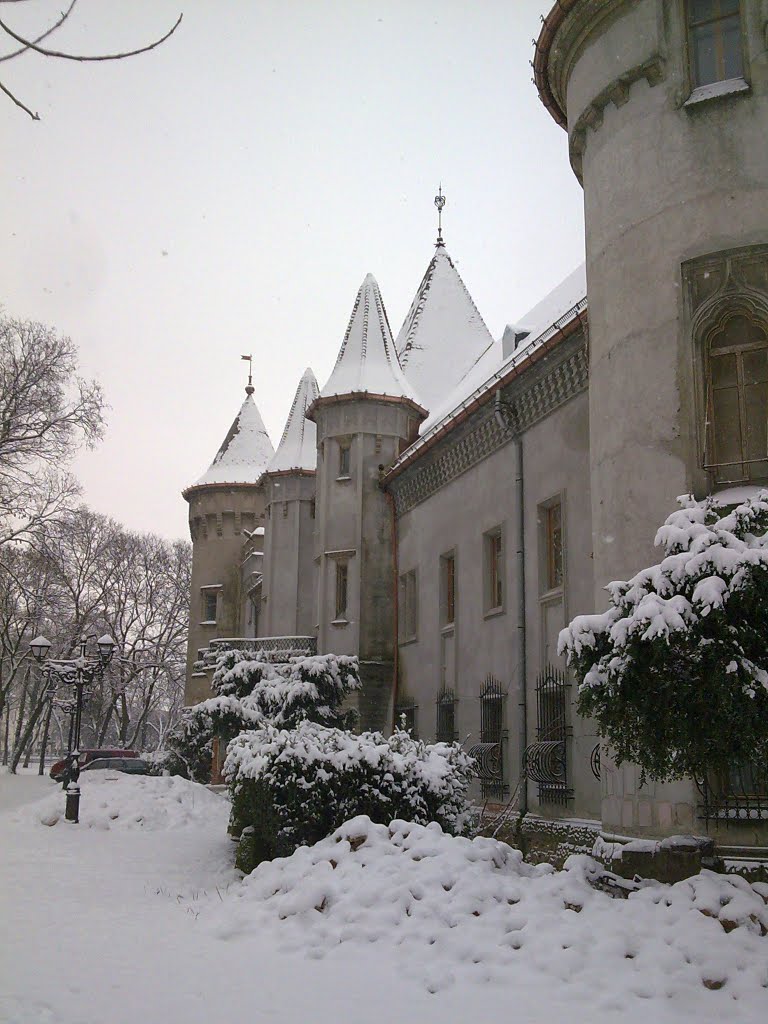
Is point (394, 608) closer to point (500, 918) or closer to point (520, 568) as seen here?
point (520, 568)

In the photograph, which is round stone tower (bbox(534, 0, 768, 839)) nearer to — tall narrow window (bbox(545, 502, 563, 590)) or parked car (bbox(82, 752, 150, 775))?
tall narrow window (bbox(545, 502, 563, 590))

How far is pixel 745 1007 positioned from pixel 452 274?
96.1ft

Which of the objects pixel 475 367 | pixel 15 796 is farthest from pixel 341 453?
pixel 15 796

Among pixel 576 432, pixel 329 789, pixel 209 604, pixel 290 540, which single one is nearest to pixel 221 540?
pixel 209 604

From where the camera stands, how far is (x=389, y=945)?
331 inches

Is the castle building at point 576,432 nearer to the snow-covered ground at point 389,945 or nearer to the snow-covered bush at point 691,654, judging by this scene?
the snow-covered ground at point 389,945

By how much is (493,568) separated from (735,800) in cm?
996

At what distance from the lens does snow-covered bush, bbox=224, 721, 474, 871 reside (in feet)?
42.4

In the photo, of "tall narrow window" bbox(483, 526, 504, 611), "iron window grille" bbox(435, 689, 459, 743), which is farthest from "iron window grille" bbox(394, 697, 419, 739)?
"tall narrow window" bbox(483, 526, 504, 611)

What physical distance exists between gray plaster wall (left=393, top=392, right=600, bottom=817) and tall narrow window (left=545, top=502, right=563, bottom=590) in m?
0.15

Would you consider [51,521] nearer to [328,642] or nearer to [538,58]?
[328,642]

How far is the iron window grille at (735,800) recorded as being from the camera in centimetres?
1087

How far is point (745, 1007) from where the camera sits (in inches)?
265

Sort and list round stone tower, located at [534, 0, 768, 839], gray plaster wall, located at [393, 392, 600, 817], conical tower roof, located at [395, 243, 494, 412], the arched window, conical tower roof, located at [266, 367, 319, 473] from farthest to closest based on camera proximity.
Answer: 1. conical tower roof, located at [266, 367, 319, 473]
2. conical tower roof, located at [395, 243, 494, 412]
3. gray plaster wall, located at [393, 392, 600, 817]
4. round stone tower, located at [534, 0, 768, 839]
5. the arched window
